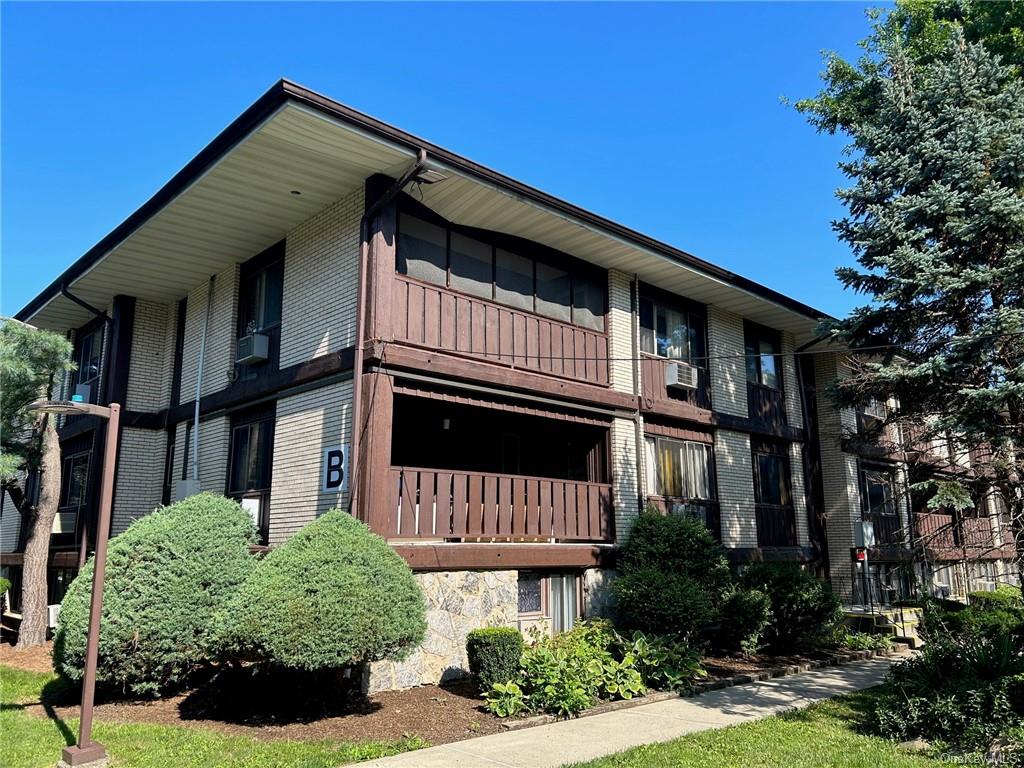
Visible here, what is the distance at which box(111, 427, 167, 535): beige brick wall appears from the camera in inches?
634

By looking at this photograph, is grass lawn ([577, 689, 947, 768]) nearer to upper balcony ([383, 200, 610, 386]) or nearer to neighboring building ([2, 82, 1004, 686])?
neighboring building ([2, 82, 1004, 686])

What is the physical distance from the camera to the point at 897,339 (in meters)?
11.7

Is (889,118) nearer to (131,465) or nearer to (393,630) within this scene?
(393,630)

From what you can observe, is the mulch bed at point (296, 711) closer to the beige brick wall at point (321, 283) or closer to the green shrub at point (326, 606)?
the green shrub at point (326, 606)

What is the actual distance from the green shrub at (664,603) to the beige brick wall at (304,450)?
15.1 feet

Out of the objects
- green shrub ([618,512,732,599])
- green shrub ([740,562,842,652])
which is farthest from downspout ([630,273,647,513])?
green shrub ([740,562,842,652])

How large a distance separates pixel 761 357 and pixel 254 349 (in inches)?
445

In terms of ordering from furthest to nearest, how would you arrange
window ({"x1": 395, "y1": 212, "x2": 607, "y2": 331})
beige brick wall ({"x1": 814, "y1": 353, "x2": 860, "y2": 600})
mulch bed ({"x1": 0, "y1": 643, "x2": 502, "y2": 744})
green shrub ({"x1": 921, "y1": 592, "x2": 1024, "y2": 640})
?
1. beige brick wall ({"x1": 814, "y1": 353, "x2": 860, "y2": 600})
2. window ({"x1": 395, "y1": 212, "x2": 607, "y2": 331})
3. green shrub ({"x1": 921, "y1": 592, "x2": 1024, "y2": 640})
4. mulch bed ({"x1": 0, "y1": 643, "x2": 502, "y2": 744})

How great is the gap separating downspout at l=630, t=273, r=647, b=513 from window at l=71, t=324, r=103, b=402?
11.8 m

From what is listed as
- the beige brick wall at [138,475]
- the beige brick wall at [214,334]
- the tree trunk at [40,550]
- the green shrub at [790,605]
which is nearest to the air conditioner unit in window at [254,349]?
the beige brick wall at [214,334]

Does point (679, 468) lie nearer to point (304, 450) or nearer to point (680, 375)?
point (680, 375)

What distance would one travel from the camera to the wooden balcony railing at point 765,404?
1775 cm

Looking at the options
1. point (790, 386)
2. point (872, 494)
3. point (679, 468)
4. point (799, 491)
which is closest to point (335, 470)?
point (679, 468)

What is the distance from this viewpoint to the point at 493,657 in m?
9.66
